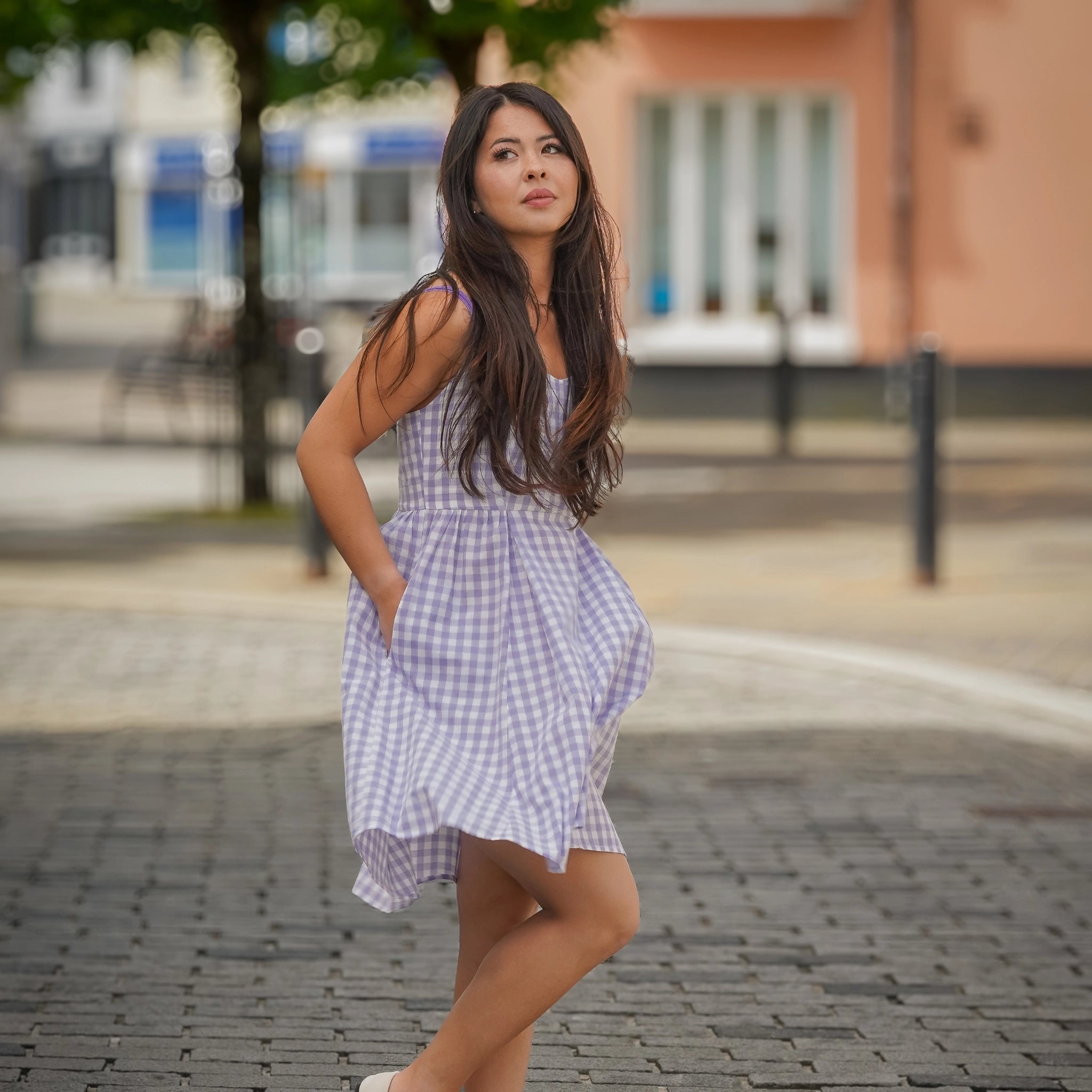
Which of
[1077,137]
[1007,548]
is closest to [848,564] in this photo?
[1007,548]

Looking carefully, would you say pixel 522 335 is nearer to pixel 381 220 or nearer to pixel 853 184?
pixel 853 184

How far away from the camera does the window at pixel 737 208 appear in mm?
22641

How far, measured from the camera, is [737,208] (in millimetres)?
22859

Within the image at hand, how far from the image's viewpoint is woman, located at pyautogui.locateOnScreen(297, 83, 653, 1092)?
9.57ft

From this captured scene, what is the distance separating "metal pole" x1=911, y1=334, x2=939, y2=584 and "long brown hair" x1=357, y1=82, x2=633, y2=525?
22.5ft

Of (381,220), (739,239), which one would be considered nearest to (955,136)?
(739,239)

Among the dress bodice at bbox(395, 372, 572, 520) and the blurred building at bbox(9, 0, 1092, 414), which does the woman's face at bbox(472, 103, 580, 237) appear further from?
the blurred building at bbox(9, 0, 1092, 414)

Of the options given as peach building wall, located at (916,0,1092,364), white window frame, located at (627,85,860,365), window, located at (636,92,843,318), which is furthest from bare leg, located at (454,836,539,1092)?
window, located at (636,92,843,318)

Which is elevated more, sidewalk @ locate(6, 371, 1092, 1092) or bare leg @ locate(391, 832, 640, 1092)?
bare leg @ locate(391, 832, 640, 1092)

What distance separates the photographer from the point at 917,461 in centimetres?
988

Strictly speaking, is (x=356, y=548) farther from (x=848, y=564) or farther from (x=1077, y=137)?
(x=1077, y=137)

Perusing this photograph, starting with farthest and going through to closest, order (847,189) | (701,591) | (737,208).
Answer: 1. (737,208)
2. (847,189)
3. (701,591)

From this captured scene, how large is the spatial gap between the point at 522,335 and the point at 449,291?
0.13m

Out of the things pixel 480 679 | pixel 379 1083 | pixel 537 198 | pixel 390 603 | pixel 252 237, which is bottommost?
pixel 379 1083
